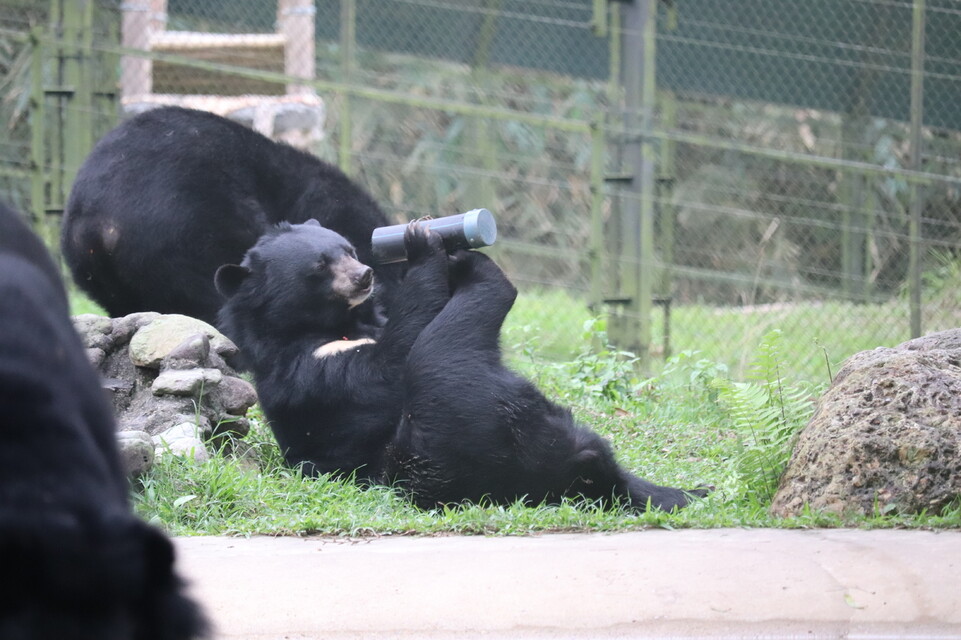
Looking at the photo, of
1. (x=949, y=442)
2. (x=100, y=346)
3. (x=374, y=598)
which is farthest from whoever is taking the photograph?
(x=100, y=346)

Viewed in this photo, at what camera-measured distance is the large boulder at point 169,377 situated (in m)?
4.68

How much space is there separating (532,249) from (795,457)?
5.56 meters

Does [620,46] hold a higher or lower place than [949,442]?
higher

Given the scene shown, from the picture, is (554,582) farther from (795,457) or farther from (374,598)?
(795,457)

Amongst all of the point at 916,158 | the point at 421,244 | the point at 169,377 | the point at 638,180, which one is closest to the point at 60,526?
the point at 421,244

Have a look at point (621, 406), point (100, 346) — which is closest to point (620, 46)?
point (621, 406)

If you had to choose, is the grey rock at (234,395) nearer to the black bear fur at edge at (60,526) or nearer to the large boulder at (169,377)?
the large boulder at (169,377)

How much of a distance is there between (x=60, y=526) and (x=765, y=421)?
3.22m

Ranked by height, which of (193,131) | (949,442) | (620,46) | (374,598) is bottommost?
(374,598)

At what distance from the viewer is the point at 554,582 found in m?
3.11

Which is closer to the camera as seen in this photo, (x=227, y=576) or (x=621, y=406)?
(x=227, y=576)

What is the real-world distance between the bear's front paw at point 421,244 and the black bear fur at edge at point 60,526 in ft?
9.32

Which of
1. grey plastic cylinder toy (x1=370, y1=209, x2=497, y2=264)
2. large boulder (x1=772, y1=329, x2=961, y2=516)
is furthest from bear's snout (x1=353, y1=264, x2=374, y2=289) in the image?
large boulder (x1=772, y1=329, x2=961, y2=516)

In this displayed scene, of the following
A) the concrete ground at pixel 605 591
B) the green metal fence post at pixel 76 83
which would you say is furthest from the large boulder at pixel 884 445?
the green metal fence post at pixel 76 83
